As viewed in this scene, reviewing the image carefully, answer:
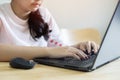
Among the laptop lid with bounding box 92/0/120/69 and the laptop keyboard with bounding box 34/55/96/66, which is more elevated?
the laptop lid with bounding box 92/0/120/69

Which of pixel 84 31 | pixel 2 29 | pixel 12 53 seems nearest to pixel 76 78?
pixel 12 53

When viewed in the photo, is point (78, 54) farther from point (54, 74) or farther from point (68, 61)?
point (54, 74)

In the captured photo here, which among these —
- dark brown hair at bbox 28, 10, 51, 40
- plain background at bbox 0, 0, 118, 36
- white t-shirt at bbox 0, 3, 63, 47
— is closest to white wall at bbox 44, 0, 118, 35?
plain background at bbox 0, 0, 118, 36

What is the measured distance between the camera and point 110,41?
97 cm

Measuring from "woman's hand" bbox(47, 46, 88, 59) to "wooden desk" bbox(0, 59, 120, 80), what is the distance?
0.13 meters

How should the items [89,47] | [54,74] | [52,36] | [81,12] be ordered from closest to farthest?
[54,74] < [89,47] < [52,36] < [81,12]

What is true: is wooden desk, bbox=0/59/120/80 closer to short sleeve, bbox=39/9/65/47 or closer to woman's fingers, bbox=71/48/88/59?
woman's fingers, bbox=71/48/88/59

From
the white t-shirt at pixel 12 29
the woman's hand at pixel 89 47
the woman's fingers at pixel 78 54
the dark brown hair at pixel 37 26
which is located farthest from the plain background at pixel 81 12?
the woman's fingers at pixel 78 54

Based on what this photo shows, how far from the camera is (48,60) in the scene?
113 centimetres

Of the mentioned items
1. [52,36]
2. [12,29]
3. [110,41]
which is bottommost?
[52,36]

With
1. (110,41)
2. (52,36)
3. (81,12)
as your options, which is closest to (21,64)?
(110,41)

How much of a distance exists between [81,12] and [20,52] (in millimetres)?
1414

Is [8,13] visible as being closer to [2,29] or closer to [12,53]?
[2,29]

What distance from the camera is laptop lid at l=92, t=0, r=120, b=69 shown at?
0.90 m
